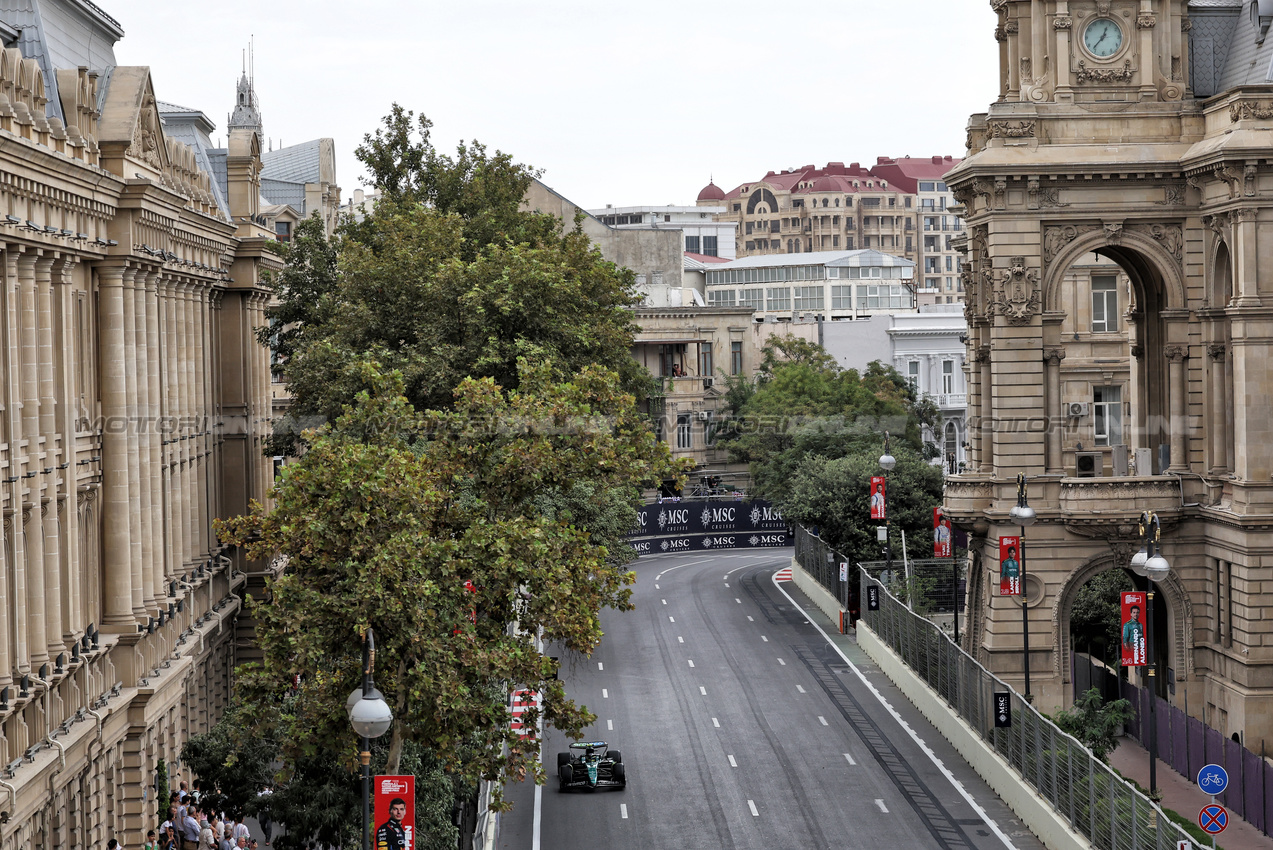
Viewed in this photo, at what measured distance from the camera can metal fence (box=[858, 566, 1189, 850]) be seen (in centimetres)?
3103

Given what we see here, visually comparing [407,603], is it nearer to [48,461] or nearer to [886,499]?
[48,461]

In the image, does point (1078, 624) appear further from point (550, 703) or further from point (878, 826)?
point (550, 703)

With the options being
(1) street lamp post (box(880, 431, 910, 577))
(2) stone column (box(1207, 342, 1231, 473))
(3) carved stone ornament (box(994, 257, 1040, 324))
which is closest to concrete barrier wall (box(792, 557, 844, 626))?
(1) street lamp post (box(880, 431, 910, 577))

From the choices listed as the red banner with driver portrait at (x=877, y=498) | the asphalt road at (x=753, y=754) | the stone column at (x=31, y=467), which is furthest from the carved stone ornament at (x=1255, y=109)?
the stone column at (x=31, y=467)

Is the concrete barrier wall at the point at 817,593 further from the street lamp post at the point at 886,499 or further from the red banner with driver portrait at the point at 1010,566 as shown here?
the red banner with driver portrait at the point at 1010,566

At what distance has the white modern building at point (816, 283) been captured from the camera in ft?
544

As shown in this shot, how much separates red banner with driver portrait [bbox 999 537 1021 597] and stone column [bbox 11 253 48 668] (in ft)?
85.9

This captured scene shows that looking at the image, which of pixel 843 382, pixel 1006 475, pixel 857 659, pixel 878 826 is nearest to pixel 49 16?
pixel 878 826

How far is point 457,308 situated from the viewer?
165 ft

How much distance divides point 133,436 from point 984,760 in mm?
22206

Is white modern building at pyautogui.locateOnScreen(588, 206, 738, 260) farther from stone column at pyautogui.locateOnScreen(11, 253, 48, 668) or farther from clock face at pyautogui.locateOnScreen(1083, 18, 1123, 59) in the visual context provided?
stone column at pyautogui.locateOnScreen(11, 253, 48, 668)

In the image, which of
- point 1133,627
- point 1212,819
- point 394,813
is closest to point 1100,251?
point 1133,627

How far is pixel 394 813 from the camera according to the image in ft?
80.0

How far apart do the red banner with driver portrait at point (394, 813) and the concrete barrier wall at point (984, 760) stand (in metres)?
15.8
